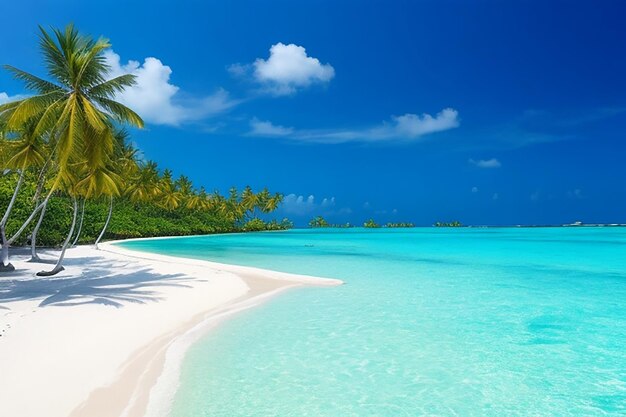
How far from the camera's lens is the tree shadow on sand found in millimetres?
8906

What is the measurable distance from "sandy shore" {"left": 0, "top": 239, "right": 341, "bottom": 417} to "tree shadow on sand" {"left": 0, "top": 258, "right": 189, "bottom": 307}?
2 cm

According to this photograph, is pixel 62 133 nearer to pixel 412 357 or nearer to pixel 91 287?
pixel 91 287

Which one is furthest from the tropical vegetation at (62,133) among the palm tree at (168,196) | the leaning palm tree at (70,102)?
the palm tree at (168,196)

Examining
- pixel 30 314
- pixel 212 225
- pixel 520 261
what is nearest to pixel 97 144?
pixel 30 314

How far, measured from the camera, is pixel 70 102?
10.3 m

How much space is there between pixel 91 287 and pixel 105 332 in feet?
15.2

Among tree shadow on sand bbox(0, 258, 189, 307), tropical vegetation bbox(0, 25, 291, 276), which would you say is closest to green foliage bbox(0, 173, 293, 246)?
tropical vegetation bbox(0, 25, 291, 276)

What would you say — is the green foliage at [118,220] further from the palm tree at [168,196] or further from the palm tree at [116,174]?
the palm tree at [116,174]

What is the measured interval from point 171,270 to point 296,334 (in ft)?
27.9

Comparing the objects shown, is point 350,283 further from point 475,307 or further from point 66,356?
point 66,356

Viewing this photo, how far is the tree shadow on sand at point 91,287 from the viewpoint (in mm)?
8906

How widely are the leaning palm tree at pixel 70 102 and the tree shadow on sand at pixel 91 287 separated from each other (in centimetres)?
146

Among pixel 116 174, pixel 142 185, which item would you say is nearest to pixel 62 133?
pixel 116 174

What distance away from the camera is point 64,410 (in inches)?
157
